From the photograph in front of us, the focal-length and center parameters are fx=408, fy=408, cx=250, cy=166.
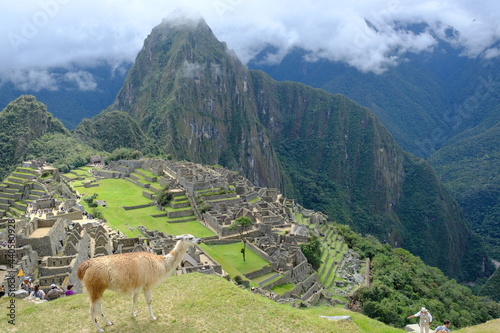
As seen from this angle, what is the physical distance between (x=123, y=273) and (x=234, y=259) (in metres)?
21.9

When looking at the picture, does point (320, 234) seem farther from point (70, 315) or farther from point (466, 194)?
point (466, 194)

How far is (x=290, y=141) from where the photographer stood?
18875 cm

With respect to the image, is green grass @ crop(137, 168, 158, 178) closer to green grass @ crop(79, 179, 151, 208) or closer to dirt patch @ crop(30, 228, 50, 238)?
green grass @ crop(79, 179, 151, 208)

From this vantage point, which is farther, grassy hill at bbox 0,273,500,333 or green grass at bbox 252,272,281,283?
green grass at bbox 252,272,281,283

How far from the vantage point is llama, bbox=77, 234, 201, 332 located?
951 centimetres

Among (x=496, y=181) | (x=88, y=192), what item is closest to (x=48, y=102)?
(x=88, y=192)

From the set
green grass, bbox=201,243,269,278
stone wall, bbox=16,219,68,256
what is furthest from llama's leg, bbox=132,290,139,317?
green grass, bbox=201,243,269,278

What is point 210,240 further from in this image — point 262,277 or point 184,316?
point 184,316

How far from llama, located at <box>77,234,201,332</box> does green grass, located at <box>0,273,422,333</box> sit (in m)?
0.57

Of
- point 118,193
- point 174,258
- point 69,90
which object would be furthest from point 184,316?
point 69,90

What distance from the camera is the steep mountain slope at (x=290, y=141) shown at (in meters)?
122

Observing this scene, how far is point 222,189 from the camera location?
46.6 m

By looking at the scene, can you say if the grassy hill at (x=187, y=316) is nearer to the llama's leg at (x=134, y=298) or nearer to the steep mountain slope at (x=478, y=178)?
the llama's leg at (x=134, y=298)

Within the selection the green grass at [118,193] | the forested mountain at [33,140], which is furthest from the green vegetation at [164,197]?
the forested mountain at [33,140]
